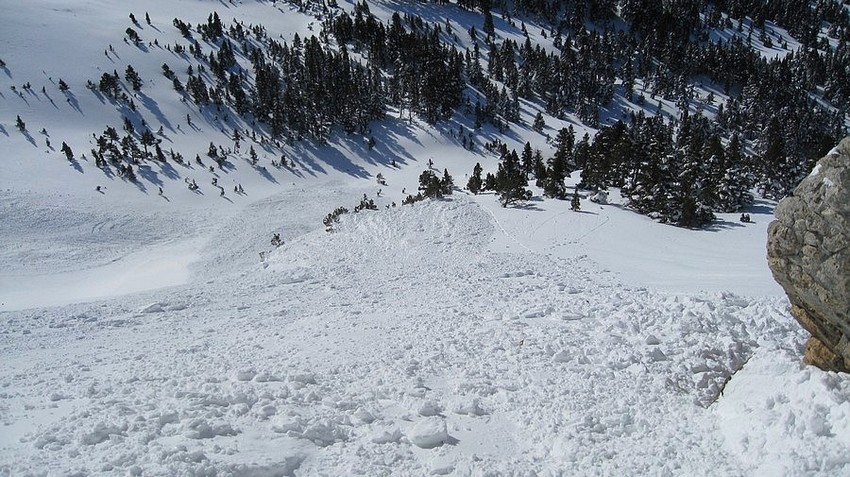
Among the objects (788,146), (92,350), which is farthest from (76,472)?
(788,146)

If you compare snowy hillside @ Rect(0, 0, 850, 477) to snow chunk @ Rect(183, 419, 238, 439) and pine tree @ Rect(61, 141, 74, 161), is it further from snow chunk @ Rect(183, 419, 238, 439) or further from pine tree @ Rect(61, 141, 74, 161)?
pine tree @ Rect(61, 141, 74, 161)

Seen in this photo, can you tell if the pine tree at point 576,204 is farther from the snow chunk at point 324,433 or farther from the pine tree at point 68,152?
the pine tree at point 68,152

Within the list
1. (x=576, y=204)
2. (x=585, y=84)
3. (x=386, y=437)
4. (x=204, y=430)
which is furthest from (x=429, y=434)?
(x=585, y=84)

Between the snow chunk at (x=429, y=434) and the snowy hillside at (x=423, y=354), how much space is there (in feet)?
0.14

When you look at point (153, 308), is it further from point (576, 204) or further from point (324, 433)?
point (576, 204)

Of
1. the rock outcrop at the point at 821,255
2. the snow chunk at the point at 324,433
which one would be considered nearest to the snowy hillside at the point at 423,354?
the snow chunk at the point at 324,433

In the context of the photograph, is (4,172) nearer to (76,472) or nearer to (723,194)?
(76,472)

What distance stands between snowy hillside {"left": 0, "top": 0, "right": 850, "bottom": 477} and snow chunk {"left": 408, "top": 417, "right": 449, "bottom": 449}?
44 millimetres

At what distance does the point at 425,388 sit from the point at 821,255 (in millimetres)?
7931

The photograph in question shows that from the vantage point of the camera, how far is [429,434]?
857cm

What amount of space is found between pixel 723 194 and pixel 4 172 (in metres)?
71.1

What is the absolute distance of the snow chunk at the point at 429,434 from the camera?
852cm

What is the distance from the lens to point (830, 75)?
408 feet

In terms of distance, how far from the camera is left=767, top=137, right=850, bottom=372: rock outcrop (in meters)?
7.23
